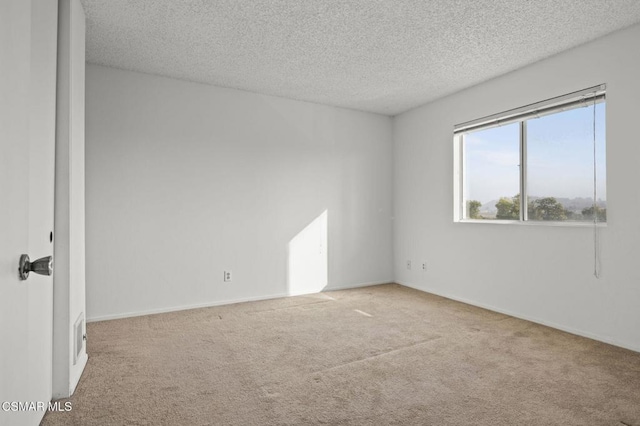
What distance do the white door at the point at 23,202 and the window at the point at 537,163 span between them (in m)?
3.92

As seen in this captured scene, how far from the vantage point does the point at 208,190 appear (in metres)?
4.14

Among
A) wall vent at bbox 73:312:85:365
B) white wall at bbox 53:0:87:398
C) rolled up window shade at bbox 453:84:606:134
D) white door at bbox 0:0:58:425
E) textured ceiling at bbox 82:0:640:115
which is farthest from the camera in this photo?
rolled up window shade at bbox 453:84:606:134

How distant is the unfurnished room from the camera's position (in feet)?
6.43

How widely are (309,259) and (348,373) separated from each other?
2442mm

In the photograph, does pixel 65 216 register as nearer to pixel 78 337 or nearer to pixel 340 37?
pixel 78 337

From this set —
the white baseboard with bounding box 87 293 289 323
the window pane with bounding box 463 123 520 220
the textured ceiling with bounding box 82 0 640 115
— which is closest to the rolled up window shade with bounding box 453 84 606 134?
the window pane with bounding box 463 123 520 220

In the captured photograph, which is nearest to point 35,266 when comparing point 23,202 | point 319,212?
point 23,202

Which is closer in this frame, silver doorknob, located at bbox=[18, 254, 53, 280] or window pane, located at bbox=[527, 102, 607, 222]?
silver doorknob, located at bbox=[18, 254, 53, 280]

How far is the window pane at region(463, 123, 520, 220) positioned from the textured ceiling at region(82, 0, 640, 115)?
2.26 ft

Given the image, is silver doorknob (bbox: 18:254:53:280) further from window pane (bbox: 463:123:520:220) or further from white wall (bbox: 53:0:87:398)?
window pane (bbox: 463:123:520:220)

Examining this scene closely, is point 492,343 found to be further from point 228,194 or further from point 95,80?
point 95,80

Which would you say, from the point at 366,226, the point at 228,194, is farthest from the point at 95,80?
the point at 366,226

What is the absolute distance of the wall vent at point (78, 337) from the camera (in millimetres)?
2264

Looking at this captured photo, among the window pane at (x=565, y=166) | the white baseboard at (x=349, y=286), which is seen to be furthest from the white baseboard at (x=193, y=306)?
the window pane at (x=565, y=166)
